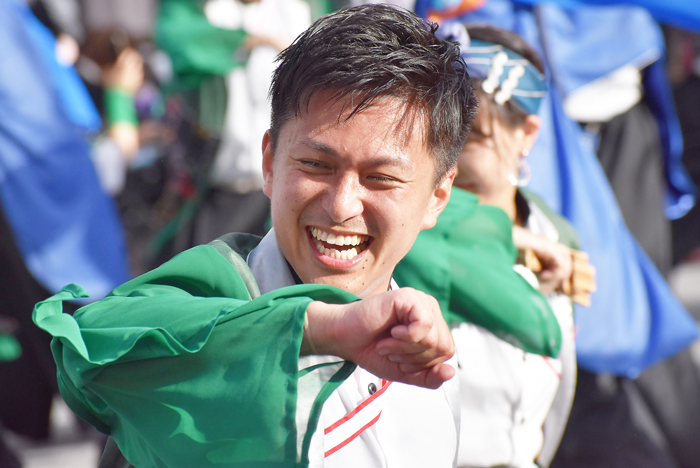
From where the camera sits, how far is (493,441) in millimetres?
1677

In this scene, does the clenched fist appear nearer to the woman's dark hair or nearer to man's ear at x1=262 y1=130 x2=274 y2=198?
man's ear at x1=262 y1=130 x2=274 y2=198

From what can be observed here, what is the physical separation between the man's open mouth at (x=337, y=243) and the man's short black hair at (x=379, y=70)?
172 mm

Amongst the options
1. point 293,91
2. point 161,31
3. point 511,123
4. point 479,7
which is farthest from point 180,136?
point 293,91

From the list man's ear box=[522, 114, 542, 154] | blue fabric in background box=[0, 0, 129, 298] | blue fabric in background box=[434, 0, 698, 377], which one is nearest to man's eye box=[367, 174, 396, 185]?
man's ear box=[522, 114, 542, 154]

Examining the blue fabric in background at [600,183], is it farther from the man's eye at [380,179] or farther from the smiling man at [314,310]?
the man's eye at [380,179]

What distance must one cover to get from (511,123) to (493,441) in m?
0.78

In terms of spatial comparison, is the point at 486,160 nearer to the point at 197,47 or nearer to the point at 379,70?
the point at 379,70

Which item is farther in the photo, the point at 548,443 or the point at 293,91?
the point at 548,443

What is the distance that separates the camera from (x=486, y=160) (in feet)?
6.25

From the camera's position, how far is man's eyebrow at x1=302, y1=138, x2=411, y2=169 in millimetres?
1157

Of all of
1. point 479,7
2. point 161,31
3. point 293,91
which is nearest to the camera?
point 293,91

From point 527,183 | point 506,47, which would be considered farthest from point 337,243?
point 527,183

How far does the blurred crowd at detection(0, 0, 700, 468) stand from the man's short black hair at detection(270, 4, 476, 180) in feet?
5.39

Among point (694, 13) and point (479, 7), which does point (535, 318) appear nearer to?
point (479, 7)
